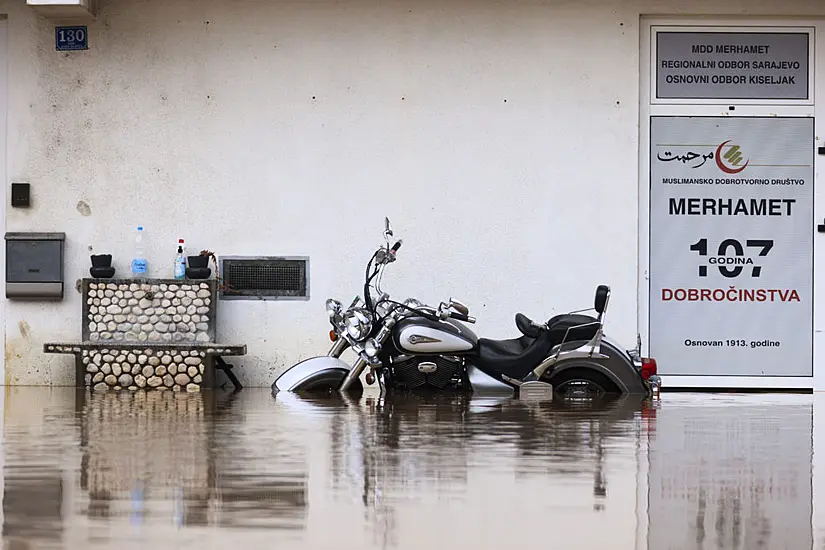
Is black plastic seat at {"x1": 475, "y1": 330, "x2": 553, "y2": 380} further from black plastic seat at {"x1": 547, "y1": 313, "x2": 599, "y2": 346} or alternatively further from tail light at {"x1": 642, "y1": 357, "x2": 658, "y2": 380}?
tail light at {"x1": 642, "y1": 357, "x2": 658, "y2": 380}

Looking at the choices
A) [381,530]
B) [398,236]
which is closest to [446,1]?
[398,236]

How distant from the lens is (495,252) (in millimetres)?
9492

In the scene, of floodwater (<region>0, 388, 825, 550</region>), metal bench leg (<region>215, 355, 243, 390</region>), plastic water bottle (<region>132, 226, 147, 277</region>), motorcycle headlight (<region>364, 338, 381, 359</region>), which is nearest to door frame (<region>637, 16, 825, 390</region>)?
floodwater (<region>0, 388, 825, 550</region>)

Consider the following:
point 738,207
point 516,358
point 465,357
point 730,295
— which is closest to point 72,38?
point 465,357

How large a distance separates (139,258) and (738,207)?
14.8ft

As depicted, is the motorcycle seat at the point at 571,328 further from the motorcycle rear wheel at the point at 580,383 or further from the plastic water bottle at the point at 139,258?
the plastic water bottle at the point at 139,258

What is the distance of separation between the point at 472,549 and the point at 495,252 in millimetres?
6503

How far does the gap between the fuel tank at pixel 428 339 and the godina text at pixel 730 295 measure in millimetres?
2283

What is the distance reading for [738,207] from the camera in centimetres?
952

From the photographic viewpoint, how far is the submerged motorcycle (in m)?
7.89

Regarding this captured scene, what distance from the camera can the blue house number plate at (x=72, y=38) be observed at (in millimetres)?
9594

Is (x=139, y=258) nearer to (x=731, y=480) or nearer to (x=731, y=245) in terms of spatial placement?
(x=731, y=245)

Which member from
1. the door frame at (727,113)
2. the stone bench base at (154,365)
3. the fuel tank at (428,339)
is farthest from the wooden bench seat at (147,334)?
the door frame at (727,113)

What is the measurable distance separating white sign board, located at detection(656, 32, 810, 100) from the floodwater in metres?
3.14
